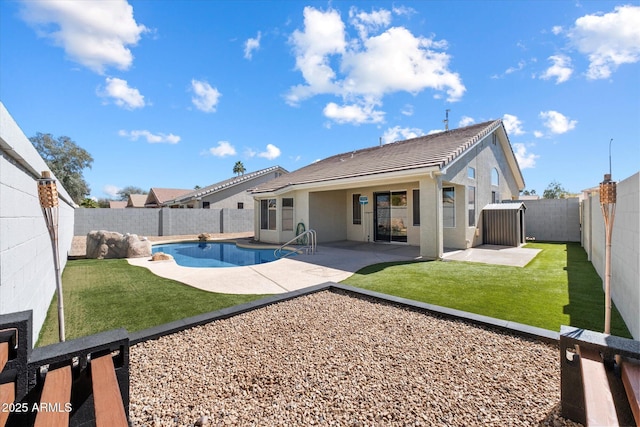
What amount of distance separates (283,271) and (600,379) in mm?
7579

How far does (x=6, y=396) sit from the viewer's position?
1764 mm

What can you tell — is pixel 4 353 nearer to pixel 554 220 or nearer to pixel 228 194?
pixel 554 220

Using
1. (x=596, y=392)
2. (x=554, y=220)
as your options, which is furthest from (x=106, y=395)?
→ (x=554, y=220)

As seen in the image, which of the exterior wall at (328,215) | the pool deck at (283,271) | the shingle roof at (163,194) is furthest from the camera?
the shingle roof at (163,194)

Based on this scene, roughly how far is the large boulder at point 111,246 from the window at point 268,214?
6.90 meters

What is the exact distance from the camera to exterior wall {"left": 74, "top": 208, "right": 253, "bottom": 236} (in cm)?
2069

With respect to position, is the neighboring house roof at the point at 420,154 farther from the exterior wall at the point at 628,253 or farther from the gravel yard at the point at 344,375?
the gravel yard at the point at 344,375

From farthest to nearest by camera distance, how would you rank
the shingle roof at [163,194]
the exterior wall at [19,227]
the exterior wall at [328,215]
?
the shingle roof at [163,194] < the exterior wall at [328,215] < the exterior wall at [19,227]

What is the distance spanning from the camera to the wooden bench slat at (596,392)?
1760mm

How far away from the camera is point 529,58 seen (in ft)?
38.2

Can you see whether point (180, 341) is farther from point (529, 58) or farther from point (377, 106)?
point (377, 106)

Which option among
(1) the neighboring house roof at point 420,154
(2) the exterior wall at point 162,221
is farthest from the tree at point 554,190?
(2) the exterior wall at point 162,221

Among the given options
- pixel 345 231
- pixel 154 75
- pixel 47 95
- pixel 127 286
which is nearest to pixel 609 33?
pixel 345 231

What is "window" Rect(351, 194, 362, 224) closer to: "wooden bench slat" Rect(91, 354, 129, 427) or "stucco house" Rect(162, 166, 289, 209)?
"wooden bench slat" Rect(91, 354, 129, 427)
